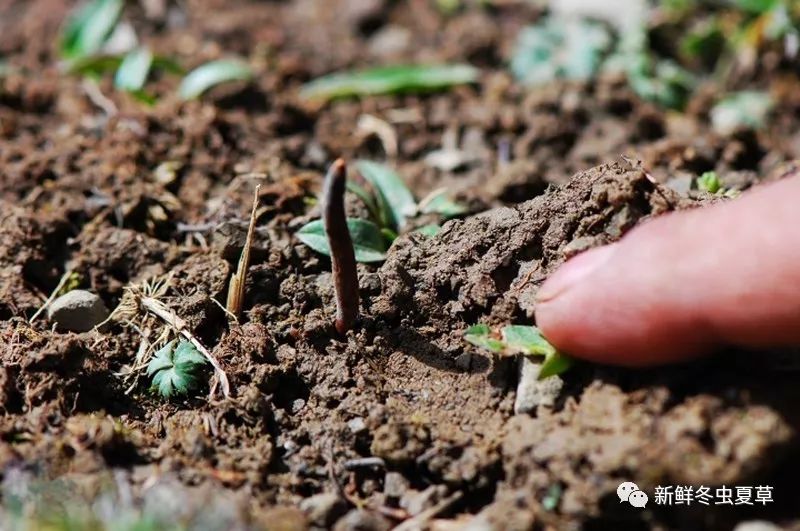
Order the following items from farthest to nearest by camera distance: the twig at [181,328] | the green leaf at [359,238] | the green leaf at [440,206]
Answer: the green leaf at [440,206], the green leaf at [359,238], the twig at [181,328]

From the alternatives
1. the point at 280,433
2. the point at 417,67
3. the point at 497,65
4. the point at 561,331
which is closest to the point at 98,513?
the point at 280,433

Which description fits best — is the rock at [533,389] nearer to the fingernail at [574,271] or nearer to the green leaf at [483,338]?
the green leaf at [483,338]

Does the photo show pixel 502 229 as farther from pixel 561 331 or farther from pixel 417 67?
pixel 417 67

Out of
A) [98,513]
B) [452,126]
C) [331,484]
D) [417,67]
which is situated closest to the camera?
[98,513]

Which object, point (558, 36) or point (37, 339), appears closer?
point (37, 339)

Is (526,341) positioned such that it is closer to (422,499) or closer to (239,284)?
(422,499)

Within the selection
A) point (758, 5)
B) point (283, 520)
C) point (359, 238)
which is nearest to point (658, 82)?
point (758, 5)

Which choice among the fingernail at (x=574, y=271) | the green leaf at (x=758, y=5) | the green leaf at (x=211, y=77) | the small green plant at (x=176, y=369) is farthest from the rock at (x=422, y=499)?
the green leaf at (x=758, y=5)
